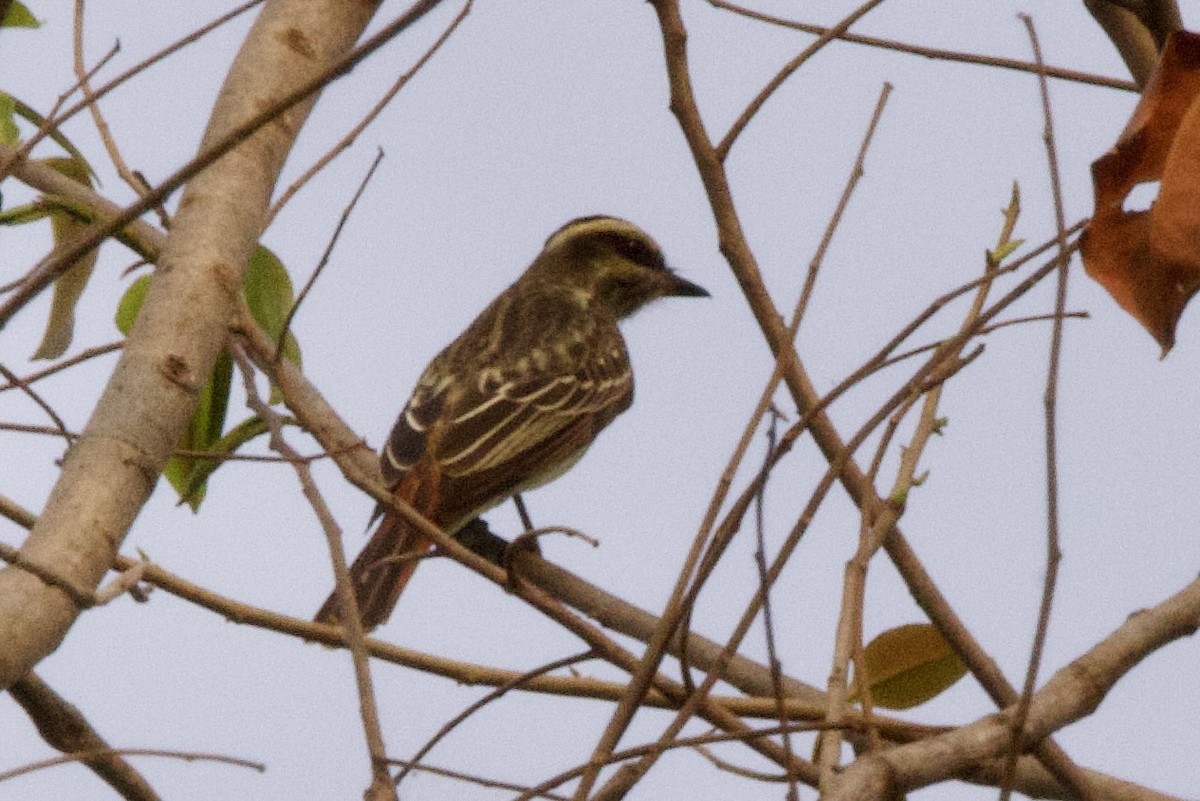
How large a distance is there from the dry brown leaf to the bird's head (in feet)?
17.2

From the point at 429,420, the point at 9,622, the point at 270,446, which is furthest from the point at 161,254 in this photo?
the point at 429,420

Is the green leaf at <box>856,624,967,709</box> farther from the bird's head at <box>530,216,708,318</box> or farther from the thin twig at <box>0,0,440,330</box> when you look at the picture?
the bird's head at <box>530,216,708,318</box>

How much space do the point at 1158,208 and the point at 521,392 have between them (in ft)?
14.4

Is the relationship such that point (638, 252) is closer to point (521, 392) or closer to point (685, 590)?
point (521, 392)

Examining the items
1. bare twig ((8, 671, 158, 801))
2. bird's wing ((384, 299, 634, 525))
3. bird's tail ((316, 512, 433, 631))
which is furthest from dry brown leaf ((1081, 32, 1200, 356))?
bird's wing ((384, 299, 634, 525))

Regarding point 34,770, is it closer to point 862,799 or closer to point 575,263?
point 862,799

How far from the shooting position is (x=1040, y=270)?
254 centimetres

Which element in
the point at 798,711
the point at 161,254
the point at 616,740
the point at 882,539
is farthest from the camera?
the point at 798,711

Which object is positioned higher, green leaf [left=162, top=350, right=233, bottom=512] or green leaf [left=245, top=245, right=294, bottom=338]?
green leaf [left=245, top=245, right=294, bottom=338]

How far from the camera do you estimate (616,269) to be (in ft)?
25.8

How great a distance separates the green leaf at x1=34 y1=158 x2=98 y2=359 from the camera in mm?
3787

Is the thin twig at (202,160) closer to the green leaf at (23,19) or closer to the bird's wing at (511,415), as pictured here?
the green leaf at (23,19)

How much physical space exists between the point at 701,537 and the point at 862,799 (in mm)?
409

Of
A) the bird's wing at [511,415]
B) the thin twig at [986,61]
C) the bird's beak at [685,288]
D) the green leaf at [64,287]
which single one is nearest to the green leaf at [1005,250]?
the thin twig at [986,61]
